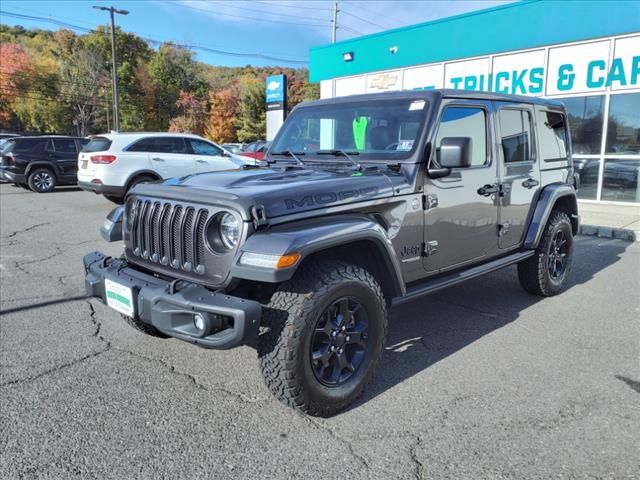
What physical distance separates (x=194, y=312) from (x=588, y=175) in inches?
483

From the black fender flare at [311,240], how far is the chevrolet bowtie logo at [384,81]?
1380cm

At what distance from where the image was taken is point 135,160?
11.1 metres

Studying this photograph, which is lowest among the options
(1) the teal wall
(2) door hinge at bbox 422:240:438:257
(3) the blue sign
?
(2) door hinge at bbox 422:240:438:257

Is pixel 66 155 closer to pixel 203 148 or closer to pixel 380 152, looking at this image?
pixel 203 148

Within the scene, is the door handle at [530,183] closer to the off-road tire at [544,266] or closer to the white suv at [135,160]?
the off-road tire at [544,266]

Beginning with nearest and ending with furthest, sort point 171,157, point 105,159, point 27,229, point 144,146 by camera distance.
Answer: point 27,229
point 105,159
point 144,146
point 171,157

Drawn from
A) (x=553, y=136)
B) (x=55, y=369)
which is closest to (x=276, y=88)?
(x=553, y=136)

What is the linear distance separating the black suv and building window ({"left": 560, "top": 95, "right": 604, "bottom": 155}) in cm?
1416

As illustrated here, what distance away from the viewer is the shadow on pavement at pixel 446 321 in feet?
11.8

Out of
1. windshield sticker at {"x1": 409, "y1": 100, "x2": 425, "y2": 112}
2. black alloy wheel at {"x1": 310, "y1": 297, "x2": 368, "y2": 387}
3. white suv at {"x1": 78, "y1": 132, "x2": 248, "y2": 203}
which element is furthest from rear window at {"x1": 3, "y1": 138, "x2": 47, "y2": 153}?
black alloy wheel at {"x1": 310, "y1": 297, "x2": 368, "y2": 387}

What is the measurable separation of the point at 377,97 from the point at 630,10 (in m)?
10.2

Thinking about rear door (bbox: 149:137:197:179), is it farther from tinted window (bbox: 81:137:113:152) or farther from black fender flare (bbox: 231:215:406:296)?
black fender flare (bbox: 231:215:406:296)

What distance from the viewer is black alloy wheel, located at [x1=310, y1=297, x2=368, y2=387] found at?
290 centimetres

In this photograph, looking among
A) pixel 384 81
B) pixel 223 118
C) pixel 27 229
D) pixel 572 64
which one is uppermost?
pixel 223 118
